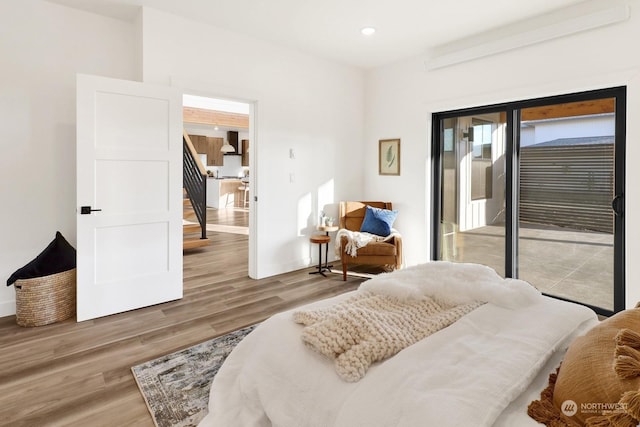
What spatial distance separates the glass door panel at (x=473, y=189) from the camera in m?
3.93

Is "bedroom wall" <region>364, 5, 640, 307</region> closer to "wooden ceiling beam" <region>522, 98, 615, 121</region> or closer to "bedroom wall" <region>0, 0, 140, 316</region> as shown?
"wooden ceiling beam" <region>522, 98, 615, 121</region>

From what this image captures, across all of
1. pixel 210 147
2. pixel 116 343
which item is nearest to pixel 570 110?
pixel 116 343

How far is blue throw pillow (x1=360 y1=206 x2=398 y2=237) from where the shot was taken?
4.43m

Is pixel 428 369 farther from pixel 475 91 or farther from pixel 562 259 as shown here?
pixel 475 91

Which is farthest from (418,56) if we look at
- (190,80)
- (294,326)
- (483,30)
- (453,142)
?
(294,326)

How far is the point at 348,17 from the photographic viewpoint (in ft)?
11.3

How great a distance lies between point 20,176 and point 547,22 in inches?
195

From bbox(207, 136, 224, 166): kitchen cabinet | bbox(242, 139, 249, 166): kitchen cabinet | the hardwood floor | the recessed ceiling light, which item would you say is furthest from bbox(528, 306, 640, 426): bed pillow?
bbox(242, 139, 249, 166): kitchen cabinet

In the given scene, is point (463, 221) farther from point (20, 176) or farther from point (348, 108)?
point (20, 176)

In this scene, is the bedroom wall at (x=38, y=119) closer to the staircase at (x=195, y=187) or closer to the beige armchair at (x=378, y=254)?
the staircase at (x=195, y=187)

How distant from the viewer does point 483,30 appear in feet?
12.2

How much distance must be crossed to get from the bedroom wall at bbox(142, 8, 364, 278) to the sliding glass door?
50.2 inches

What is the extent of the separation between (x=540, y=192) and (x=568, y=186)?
250 millimetres

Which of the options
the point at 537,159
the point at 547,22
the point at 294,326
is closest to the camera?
the point at 294,326
